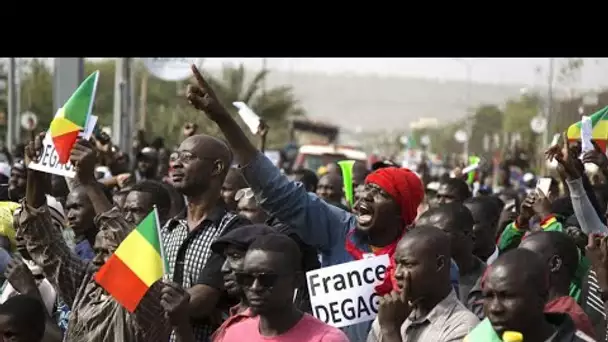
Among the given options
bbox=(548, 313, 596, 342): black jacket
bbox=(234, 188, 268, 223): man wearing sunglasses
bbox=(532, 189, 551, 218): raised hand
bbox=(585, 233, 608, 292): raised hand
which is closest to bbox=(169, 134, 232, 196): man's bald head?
bbox=(234, 188, 268, 223): man wearing sunglasses

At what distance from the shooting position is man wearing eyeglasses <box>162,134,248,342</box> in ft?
20.2

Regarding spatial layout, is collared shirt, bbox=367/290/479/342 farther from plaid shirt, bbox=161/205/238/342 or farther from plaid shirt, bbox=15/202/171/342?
plaid shirt, bbox=161/205/238/342

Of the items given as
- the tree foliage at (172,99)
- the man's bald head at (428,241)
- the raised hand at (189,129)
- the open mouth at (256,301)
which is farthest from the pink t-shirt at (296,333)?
the tree foliage at (172,99)

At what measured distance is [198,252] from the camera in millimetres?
6348

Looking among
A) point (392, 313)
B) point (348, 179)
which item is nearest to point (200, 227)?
point (392, 313)

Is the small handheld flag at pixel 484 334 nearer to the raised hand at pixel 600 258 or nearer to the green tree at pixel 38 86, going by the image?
the raised hand at pixel 600 258

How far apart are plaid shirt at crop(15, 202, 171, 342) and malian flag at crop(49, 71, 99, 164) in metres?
Answer: 0.96

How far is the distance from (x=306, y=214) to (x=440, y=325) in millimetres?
1312

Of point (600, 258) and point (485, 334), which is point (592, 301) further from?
point (485, 334)

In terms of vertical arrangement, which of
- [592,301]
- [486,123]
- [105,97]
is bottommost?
[486,123]

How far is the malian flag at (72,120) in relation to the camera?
26.2 ft
